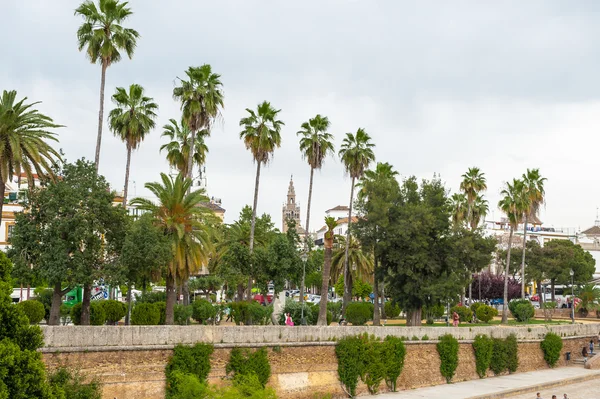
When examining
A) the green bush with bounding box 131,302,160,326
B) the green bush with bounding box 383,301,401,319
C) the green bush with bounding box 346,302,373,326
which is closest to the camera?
the green bush with bounding box 131,302,160,326

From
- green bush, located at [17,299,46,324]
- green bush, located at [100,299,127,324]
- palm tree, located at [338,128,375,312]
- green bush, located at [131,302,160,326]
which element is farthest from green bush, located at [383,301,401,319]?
green bush, located at [17,299,46,324]

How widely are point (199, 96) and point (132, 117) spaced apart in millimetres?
4306

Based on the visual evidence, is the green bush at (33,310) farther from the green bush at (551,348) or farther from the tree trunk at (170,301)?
the green bush at (551,348)

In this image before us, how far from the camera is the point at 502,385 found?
3747 centimetres

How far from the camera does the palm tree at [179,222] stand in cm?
3284

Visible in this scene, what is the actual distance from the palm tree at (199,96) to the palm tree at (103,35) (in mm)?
5140

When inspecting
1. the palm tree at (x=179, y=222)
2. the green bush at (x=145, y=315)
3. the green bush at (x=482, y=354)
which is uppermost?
the palm tree at (x=179, y=222)

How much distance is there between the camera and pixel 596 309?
230ft

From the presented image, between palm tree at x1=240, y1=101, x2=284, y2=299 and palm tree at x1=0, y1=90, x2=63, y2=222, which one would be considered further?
palm tree at x1=240, y1=101, x2=284, y2=299

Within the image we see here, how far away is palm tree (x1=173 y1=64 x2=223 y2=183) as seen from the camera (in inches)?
1619

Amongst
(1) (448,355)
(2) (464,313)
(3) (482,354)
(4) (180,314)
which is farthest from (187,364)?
(2) (464,313)

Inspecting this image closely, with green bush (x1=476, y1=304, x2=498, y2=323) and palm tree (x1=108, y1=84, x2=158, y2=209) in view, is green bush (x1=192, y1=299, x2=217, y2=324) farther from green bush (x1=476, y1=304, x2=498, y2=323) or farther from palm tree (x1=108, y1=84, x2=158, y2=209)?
green bush (x1=476, y1=304, x2=498, y2=323)

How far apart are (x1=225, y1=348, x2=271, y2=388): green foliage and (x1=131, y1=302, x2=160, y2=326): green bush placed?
9.09m

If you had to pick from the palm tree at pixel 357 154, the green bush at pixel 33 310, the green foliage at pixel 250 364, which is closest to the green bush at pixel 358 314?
the palm tree at pixel 357 154
